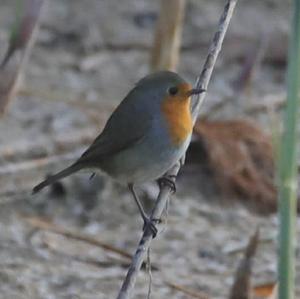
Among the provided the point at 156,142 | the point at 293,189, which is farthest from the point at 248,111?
the point at 293,189

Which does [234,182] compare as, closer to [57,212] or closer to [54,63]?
[57,212]

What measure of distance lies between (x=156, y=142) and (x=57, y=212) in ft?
4.85

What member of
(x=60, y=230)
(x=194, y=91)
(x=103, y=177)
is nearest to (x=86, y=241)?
(x=60, y=230)

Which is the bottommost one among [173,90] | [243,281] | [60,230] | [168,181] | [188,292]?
[60,230]

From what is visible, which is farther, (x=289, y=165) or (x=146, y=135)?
(x=146, y=135)

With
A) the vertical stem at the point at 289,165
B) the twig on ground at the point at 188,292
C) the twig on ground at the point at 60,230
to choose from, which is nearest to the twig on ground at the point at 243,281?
the twig on ground at the point at 188,292

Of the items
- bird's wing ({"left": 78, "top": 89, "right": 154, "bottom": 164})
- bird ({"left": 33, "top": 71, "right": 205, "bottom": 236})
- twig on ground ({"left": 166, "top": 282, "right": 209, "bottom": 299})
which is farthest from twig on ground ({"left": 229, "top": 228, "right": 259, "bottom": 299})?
bird's wing ({"left": 78, "top": 89, "right": 154, "bottom": 164})

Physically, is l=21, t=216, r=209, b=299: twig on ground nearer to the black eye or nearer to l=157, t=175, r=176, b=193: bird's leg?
l=157, t=175, r=176, b=193: bird's leg

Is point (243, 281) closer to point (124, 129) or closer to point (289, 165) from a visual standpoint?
point (124, 129)

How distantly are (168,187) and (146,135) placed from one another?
0.26 m

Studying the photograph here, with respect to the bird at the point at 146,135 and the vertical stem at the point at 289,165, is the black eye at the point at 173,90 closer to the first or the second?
the bird at the point at 146,135

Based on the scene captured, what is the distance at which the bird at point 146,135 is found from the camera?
336 cm

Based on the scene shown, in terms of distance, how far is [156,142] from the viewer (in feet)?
11.2

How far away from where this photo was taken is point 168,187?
128 inches
